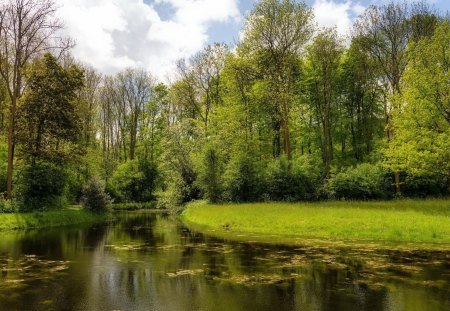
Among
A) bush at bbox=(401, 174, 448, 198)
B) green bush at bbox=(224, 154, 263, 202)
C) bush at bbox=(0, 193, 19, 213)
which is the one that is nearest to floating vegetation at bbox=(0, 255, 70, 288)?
bush at bbox=(0, 193, 19, 213)

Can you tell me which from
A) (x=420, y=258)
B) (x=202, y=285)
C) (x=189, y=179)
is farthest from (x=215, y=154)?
(x=202, y=285)

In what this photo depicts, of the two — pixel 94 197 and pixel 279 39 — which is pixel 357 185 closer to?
pixel 279 39

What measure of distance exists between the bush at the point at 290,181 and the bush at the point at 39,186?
21722 millimetres

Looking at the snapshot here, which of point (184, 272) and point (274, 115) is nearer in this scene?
point (184, 272)

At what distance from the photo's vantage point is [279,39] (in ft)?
148

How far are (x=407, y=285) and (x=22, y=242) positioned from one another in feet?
Answer: 70.4

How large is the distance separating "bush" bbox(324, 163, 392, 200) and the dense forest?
150 mm

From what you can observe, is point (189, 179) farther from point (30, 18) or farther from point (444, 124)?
point (444, 124)

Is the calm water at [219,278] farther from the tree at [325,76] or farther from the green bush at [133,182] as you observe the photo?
the green bush at [133,182]

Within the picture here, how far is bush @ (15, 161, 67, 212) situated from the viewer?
122 feet

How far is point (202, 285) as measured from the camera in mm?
13391

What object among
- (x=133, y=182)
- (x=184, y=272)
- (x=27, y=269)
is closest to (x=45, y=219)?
(x=27, y=269)

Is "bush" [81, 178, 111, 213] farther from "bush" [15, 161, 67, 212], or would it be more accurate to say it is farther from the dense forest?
"bush" [15, 161, 67, 212]

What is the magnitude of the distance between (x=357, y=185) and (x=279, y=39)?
60.6 feet
